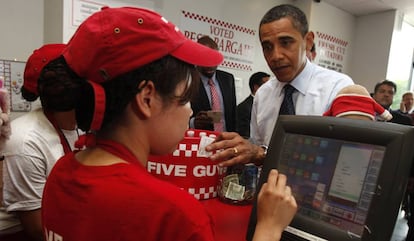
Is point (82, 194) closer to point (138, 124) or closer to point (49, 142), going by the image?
point (138, 124)

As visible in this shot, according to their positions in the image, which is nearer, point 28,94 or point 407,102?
point 28,94

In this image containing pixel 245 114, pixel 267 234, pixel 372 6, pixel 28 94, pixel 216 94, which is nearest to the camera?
pixel 267 234

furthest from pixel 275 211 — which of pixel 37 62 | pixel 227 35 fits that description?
pixel 227 35

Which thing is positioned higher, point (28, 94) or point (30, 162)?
point (28, 94)

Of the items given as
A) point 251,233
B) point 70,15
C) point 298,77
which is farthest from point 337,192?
point 70,15

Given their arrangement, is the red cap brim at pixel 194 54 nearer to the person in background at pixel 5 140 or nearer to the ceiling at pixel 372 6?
the person in background at pixel 5 140

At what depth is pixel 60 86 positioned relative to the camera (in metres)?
0.55

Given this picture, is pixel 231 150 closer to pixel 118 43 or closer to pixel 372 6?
pixel 118 43

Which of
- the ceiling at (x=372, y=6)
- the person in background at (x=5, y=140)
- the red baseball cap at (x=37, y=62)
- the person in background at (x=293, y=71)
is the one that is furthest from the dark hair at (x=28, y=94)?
the ceiling at (x=372, y=6)

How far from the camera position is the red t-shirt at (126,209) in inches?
18.8

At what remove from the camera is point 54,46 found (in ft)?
3.69

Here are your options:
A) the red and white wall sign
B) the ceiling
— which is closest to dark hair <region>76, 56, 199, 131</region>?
the red and white wall sign

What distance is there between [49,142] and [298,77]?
1.03 m

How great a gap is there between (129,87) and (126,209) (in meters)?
0.21
